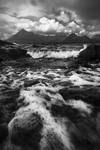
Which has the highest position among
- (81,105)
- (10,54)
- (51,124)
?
(10,54)

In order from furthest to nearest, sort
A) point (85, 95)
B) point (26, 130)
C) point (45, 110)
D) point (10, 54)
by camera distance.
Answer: point (10, 54)
point (85, 95)
point (45, 110)
point (26, 130)

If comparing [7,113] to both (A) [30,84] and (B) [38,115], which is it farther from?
(A) [30,84]

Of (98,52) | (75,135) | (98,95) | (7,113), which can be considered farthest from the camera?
(98,52)

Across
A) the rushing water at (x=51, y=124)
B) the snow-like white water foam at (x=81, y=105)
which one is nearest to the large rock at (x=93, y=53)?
the rushing water at (x=51, y=124)

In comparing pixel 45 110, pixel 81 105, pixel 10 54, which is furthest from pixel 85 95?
pixel 10 54

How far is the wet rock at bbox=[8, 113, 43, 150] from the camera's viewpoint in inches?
112

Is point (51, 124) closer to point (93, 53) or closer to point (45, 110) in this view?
point (45, 110)

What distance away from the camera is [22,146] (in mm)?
2752

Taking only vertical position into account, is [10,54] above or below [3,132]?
above

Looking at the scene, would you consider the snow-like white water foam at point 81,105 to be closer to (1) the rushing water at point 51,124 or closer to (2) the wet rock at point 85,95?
(1) the rushing water at point 51,124

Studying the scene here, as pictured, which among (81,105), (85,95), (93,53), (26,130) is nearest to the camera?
(26,130)

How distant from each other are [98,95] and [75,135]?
1.96 m

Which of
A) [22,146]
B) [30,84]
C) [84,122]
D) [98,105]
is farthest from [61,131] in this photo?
[30,84]

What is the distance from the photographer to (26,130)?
3.12 metres
